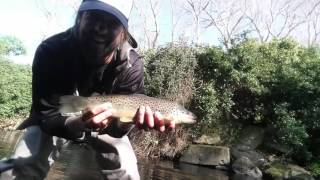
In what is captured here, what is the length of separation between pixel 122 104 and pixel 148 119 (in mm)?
361

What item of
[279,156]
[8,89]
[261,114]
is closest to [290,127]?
[279,156]

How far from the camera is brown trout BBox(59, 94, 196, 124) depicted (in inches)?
172

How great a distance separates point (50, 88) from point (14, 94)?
29.5 metres

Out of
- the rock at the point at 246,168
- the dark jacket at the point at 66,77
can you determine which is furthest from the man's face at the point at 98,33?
the rock at the point at 246,168

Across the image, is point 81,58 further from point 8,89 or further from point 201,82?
point 8,89

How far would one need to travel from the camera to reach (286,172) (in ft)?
60.4

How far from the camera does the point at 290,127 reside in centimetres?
2016

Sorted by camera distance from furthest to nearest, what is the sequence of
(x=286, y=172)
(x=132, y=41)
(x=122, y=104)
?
(x=286, y=172), (x=132, y=41), (x=122, y=104)

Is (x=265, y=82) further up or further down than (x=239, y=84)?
further up

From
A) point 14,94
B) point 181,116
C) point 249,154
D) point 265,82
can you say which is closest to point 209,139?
point 249,154

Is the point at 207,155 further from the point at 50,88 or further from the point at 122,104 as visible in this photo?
the point at 122,104

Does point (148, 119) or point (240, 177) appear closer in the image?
point (148, 119)

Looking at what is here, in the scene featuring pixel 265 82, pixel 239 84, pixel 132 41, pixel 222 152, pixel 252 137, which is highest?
pixel 132 41

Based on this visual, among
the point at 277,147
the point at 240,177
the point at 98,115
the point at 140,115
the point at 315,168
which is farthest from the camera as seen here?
the point at 277,147
